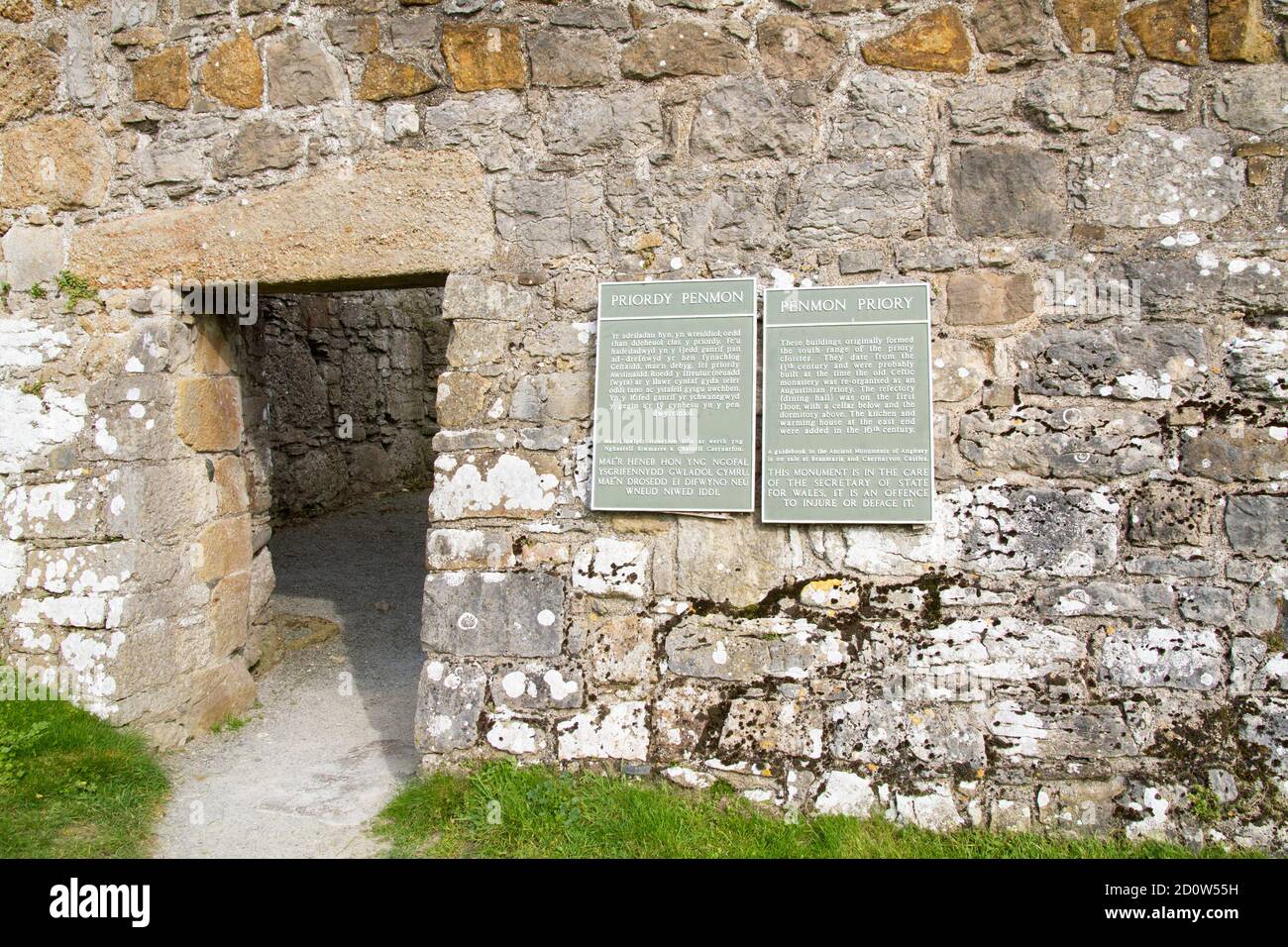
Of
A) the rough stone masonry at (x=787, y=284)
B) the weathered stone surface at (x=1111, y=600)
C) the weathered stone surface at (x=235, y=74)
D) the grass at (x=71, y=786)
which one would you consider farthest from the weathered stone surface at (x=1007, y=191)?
the grass at (x=71, y=786)

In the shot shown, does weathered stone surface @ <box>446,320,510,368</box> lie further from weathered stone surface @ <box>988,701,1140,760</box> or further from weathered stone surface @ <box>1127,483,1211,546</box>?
weathered stone surface @ <box>1127,483,1211,546</box>

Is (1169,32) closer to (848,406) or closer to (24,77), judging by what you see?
(848,406)

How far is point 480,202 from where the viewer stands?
3.62m

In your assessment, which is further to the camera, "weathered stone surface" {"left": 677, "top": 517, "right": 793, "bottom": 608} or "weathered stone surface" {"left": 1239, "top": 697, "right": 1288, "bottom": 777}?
"weathered stone surface" {"left": 677, "top": 517, "right": 793, "bottom": 608}

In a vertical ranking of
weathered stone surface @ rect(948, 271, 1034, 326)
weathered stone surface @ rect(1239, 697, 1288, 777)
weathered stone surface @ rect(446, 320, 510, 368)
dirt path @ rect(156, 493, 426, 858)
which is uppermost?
weathered stone surface @ rect(948, 271, 1034, 326)

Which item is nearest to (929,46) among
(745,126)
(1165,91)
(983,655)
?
(745,126)

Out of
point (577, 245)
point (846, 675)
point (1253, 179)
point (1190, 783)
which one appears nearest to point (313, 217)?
point (577, 245)

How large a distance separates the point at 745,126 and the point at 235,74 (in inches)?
→ 85.3

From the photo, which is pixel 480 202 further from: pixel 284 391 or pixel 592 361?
pixel 284 391

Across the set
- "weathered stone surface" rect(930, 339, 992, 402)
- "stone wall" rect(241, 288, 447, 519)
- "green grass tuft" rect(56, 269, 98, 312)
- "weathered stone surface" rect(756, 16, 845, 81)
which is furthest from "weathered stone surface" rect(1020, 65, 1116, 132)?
"stone wall" rect(241, 288, 447, 519)

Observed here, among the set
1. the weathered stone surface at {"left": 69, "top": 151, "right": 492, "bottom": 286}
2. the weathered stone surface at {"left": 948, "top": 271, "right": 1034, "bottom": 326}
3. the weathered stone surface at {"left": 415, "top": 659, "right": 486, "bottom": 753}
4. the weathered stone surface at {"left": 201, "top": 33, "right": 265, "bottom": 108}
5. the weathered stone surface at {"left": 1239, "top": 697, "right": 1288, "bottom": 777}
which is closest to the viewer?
the weathered stone surface at {"left": 1239, "top": 697, "right": 1288, "bottom": 777}

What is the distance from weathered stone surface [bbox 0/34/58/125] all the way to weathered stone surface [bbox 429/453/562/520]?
2486mm

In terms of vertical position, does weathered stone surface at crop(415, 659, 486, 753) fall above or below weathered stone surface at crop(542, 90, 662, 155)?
below

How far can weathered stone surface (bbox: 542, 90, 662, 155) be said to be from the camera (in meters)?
3.53
